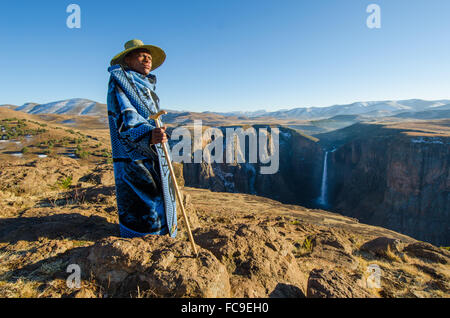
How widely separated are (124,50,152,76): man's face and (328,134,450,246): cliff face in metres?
35.0

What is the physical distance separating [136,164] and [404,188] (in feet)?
122

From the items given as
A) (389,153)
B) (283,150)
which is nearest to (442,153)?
(389,153)

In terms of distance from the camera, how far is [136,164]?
2.46 meters

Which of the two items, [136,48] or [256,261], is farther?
[136,48]

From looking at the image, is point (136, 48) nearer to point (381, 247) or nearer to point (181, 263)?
point (181, 263)

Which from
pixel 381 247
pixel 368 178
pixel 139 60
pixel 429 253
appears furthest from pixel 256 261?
pixel 368 178

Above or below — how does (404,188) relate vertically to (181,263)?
below

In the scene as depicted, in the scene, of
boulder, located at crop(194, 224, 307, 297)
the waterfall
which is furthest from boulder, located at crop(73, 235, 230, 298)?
the waterfall

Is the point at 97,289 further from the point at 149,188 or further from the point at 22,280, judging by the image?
the point at 149,188

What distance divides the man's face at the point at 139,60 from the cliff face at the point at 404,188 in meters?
35.0

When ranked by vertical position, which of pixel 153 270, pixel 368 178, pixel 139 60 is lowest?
pixel 368 178

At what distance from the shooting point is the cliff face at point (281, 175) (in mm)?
31812

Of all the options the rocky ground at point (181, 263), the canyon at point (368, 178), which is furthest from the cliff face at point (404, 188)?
the rocky ground at point (181, 263)

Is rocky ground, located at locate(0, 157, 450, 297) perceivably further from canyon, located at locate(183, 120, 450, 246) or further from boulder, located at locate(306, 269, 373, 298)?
canyon, located at locate(183, 120, 450, 246)
